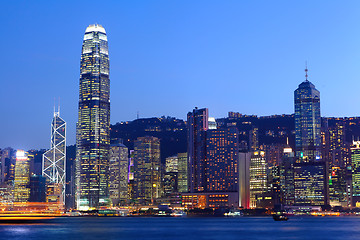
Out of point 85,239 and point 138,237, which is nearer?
point 85,239

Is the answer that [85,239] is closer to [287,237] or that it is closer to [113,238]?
[113,238]

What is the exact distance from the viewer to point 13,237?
14538 cm

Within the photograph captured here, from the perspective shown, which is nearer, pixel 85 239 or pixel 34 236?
pixel 85 239

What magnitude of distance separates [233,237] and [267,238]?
7.72 m

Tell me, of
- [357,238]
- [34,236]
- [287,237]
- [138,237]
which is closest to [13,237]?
[34,236]

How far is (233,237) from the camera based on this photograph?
150m

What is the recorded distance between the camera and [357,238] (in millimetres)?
144000

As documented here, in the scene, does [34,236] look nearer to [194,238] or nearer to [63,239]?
[63,239]

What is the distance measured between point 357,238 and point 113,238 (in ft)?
176

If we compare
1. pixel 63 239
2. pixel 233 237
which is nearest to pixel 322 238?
pixel 233 237

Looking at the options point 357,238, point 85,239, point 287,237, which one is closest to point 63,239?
point 85,239

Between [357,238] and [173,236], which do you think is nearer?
[357,238]

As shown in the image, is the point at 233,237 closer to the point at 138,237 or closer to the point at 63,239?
the point at 138,237

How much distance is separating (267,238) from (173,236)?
21886 mm
